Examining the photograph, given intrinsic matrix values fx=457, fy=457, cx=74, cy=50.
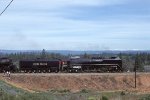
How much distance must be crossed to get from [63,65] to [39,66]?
5.36 metres

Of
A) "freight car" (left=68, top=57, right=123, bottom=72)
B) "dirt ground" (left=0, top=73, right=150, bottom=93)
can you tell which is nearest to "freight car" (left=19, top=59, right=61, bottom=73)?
"freight car" (left=68, top=57, right=123, bottom=72)

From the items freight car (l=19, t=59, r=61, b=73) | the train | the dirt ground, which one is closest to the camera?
the dirt ground

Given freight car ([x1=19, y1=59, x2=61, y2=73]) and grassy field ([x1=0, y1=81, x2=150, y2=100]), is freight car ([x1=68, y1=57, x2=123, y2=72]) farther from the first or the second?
grassy field ([x1=0, y1=81, x2=150, y2=100])

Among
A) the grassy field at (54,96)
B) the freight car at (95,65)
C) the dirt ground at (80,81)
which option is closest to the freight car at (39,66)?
the freight car at (95,65)

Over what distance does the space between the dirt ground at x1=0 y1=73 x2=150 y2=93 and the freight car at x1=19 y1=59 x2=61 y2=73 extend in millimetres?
7343

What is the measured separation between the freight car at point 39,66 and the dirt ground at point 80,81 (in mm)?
7343

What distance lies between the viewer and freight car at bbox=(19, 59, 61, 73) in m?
75.9

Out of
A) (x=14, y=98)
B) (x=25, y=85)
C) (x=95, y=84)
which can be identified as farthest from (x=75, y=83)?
(x=14, y=98)

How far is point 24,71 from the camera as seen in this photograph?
252ft

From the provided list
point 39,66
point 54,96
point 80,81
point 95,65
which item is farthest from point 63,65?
point 54,96

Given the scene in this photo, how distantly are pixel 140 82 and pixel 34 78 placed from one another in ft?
58.7

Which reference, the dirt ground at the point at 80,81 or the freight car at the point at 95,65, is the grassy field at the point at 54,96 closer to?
the dirt ground at the point at 80,81

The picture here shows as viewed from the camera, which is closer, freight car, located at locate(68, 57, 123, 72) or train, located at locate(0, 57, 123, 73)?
train, located at locate(0, 57, 123, 73)

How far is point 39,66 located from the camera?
77.0 m
